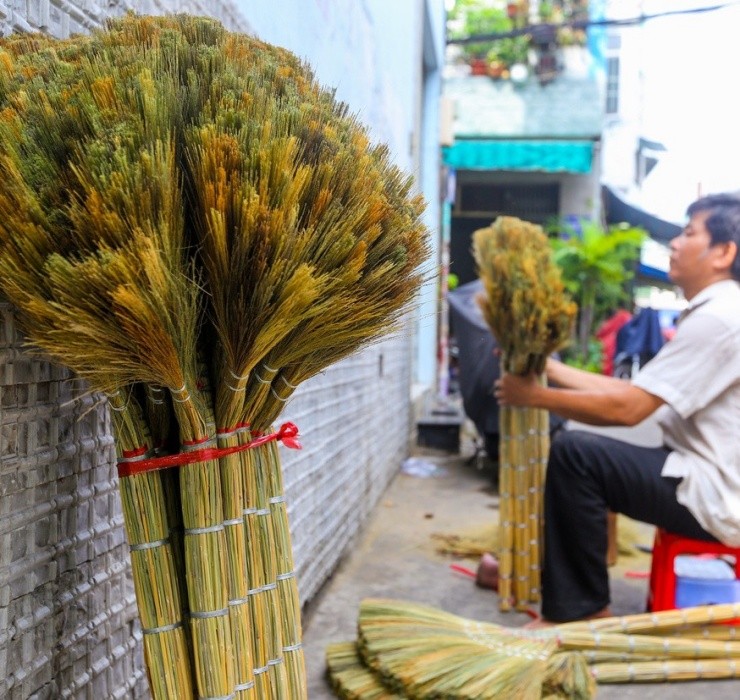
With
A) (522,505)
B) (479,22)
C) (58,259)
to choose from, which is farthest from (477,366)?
(479,22)

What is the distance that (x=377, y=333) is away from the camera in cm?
145

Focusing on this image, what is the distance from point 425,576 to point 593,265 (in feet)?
29.3

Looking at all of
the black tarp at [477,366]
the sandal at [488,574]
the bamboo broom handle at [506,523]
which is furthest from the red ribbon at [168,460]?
the black tarp at [477,366]

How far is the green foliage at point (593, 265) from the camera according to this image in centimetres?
1166

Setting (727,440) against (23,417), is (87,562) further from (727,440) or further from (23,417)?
(727,440)

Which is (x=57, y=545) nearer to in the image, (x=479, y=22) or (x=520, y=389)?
(x=520, y=389)

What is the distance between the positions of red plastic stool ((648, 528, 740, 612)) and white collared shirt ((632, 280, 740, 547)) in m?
0.15

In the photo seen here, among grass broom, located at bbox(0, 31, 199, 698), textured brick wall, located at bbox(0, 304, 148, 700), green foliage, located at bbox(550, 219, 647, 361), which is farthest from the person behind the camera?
green foliage, located at bbox(550, 219, 647, 361)

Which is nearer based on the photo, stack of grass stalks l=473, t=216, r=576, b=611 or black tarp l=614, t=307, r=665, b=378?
stack of grass stalks l=473, t=216, r=576, b=611

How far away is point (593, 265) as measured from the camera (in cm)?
1184

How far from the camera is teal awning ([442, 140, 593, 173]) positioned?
1268 centimetres

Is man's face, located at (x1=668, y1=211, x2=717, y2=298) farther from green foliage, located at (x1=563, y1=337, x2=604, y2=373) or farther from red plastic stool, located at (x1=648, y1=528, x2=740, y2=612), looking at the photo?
green foliage, located at (x1=563, y1=337, x2=604, y2=373)

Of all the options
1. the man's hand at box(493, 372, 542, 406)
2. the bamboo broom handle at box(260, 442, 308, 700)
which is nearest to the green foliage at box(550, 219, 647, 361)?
the man's hand at box(493, 372, 542, 406)

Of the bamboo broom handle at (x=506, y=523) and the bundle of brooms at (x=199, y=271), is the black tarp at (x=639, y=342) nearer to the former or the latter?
the bamboo broom handle at (x=506, y=523)
